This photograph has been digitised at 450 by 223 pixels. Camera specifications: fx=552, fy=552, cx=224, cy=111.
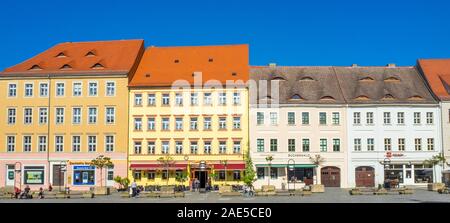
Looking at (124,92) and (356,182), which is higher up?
(124,92)

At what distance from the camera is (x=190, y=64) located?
180ft

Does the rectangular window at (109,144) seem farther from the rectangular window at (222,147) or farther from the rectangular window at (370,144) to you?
the rectangular window at (370,144)

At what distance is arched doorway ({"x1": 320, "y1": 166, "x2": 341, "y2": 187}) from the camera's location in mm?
50656

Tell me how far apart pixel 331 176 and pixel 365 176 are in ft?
10.3

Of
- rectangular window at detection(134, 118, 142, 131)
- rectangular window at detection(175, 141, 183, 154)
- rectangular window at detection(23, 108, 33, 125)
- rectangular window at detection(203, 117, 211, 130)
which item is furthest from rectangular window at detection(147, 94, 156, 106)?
rectangular window at detection(23, 108, 33, 125)

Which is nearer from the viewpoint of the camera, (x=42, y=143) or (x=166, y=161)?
(x=166, y=161)

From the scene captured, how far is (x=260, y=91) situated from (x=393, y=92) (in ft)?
41.6

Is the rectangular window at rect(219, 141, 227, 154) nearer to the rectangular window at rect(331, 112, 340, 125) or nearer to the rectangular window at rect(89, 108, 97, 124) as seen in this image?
the rectangular window at rect(331, 112, 340, 125)

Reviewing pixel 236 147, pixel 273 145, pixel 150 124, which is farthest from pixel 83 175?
pixel 273 145

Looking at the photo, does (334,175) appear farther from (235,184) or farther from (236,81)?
(236,81)

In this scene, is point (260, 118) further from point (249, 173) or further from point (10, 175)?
point (10, 175)

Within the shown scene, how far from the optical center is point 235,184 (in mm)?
50531

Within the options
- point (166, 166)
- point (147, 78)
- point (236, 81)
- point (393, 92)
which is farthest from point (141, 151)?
point (393, 92)
